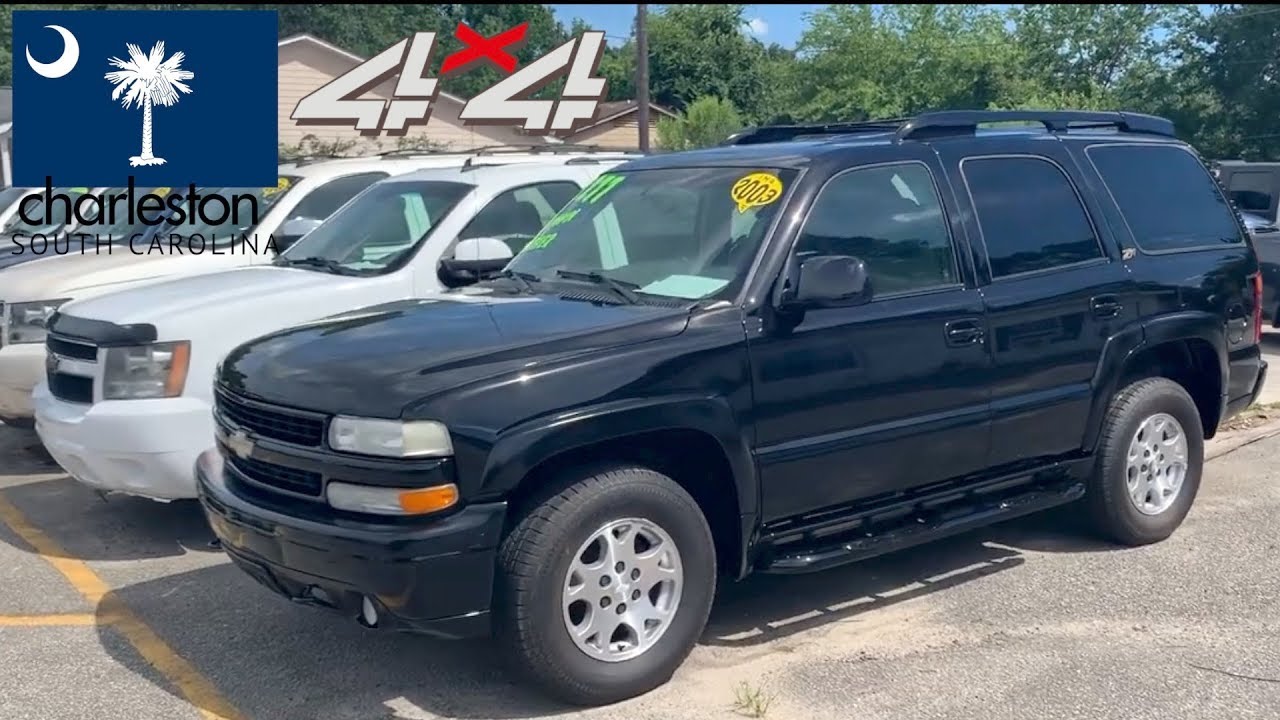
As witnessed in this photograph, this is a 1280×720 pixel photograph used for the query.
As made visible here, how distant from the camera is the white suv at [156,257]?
7.73m

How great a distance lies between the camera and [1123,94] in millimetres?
33844

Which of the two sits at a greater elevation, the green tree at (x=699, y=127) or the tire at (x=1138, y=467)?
the green tree at (x=699, y=127)

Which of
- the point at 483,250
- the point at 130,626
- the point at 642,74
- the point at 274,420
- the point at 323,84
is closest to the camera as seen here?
the point at 274,420

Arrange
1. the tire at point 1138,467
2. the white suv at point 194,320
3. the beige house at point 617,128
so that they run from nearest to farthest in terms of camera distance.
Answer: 1. the tire at point 1138,467
2. the white suv at point 194,320
3. the beige house at point 617,128

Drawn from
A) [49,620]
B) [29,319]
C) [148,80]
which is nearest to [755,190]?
[49,620]

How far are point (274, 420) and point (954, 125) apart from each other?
3177 mm

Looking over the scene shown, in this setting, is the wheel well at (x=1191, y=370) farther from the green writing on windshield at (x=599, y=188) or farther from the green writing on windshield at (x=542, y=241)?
the green writing on windshield at (x=542, y=241)

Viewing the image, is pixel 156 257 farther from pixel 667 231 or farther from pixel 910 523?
pixel 910 523

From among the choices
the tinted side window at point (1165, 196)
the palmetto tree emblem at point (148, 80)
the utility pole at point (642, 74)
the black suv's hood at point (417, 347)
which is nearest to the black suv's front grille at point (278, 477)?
the black suv's hood at point (417, 347)

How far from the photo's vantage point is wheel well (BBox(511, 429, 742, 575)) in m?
4.41

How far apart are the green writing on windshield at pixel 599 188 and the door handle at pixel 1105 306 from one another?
7.01ft

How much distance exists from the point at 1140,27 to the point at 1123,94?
11.6 feet

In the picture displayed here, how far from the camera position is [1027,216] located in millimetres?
5828

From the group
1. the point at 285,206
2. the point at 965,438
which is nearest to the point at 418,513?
the point at 965,438
